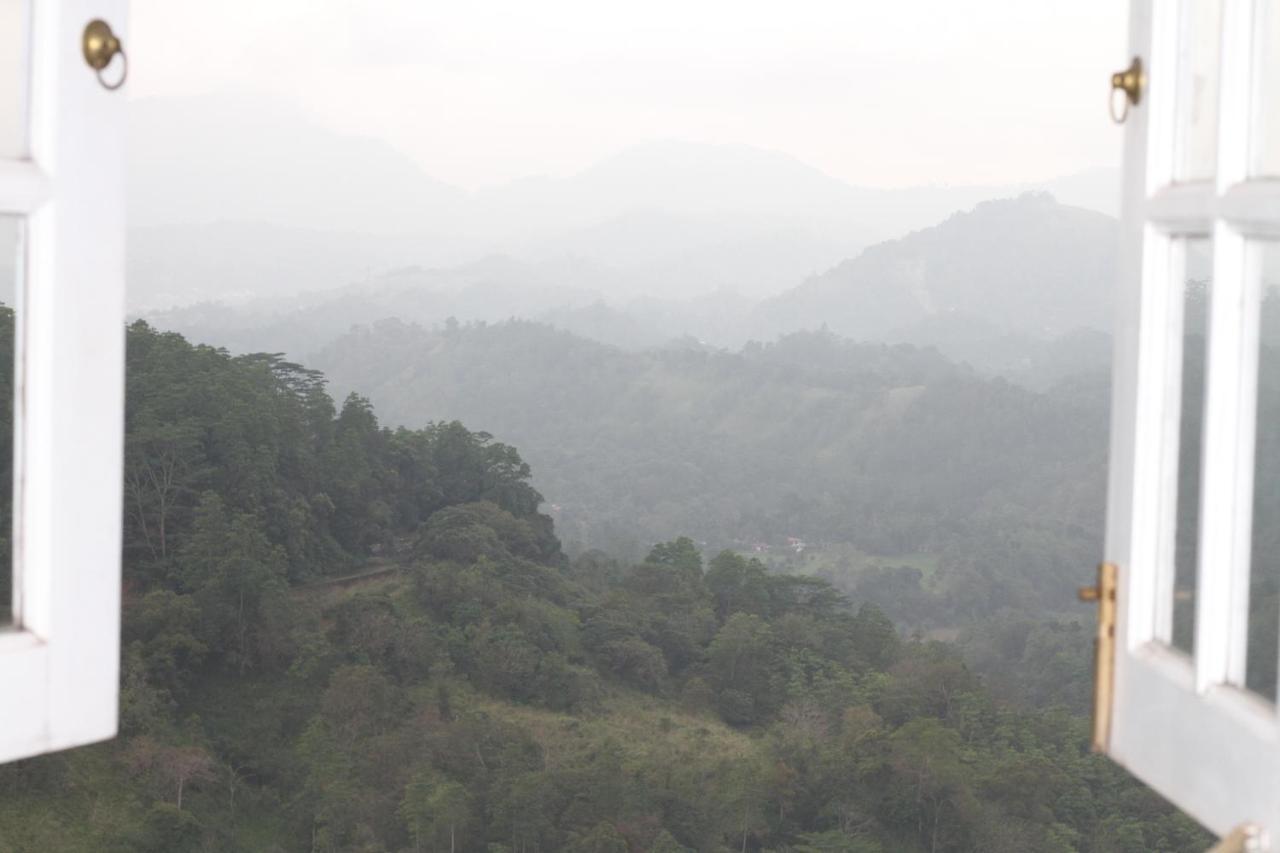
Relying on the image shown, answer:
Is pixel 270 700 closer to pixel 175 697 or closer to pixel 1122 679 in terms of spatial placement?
pixel 175 697

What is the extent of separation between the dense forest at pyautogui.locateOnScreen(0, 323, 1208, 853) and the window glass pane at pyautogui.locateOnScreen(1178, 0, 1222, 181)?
21.4 ft

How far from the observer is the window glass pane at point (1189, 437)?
834 millimetres

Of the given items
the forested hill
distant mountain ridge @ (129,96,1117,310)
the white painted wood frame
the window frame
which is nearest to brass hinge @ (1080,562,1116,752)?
the white painted wood frame

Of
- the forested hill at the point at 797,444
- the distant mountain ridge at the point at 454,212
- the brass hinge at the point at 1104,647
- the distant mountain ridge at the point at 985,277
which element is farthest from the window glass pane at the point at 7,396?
the distant mountain ridge at the point at 985,277

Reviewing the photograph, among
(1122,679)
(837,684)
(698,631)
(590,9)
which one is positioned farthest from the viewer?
(590,9)

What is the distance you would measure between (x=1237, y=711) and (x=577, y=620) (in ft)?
32.7

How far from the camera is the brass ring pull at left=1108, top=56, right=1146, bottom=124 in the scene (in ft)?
2.98

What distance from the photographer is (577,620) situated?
1056cm

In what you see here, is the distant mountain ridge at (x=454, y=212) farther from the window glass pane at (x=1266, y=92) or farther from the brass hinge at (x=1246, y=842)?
the brass hinge at (x=1246, y=842)

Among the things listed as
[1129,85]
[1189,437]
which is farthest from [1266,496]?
[1129,85]

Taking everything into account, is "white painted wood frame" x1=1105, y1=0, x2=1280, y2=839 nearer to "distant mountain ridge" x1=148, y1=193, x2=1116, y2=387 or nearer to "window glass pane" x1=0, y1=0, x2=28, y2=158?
"window glass pane" x1=0, y1=0, x2=28, y2=158

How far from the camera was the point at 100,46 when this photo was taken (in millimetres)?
787

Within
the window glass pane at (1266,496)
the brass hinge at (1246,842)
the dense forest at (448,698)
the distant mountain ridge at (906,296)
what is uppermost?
the distant mountain ridge at (906,296)

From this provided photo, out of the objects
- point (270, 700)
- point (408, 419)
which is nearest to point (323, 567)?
point (270, 700)
